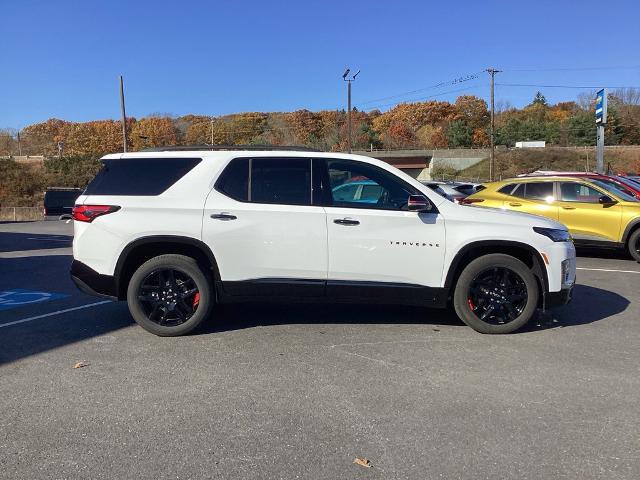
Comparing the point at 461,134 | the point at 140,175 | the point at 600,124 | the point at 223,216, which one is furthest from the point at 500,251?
the point at 461,134

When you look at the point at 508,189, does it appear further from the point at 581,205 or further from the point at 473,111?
the point at 473,111

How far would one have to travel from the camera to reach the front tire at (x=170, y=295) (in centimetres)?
548

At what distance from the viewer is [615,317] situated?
633 centimetres

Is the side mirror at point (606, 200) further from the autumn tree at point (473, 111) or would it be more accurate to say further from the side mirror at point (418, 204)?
the autumn tree at point (473, 111)

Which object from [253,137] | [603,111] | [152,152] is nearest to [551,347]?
[152,152]

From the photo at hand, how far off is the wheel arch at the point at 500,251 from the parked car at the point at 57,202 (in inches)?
1039

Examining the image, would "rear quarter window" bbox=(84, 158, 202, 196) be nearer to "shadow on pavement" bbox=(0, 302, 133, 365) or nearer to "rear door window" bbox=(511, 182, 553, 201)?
"shadow on pavement" bbox=(0, 302, 133, 365)

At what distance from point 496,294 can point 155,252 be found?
3.51m

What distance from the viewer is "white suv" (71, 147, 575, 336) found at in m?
5.41

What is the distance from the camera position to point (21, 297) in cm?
748

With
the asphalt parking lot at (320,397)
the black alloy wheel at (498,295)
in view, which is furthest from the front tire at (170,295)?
the black alloy wheel at (498,295)

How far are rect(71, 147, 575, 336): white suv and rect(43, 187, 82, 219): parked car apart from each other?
2477 cm

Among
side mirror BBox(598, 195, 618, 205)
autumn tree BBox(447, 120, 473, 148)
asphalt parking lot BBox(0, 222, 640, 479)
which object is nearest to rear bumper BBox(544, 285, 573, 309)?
asphalt parking lot BBox(0, 222, 640, 479)

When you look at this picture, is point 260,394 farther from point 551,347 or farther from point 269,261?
point 551,347
